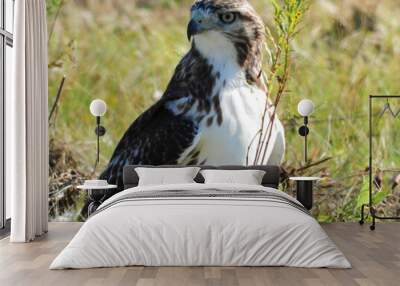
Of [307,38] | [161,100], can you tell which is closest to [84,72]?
[161,100]

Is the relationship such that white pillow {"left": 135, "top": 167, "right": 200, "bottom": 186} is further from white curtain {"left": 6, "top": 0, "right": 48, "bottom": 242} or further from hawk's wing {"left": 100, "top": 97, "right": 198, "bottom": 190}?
white curtain {"left": 6, "top": 0, "right": 48, "bottom": 242}

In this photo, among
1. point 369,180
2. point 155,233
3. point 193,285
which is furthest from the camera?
point 369,180

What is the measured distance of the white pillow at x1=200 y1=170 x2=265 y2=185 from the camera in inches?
233

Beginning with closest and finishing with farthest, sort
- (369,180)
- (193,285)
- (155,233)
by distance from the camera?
(193,285), (155,233), (369,180)

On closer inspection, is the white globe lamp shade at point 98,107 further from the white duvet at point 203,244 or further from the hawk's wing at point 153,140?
the white duvet at point 203,244

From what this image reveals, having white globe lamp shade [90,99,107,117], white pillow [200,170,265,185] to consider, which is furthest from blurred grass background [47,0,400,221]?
white pillow [200,170,265,185]

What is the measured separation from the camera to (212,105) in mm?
6609

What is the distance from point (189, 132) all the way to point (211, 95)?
48 centimetres

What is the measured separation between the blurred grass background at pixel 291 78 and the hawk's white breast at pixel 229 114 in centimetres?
30

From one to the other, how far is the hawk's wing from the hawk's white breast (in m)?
0.13

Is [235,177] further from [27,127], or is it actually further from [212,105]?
[27,127]

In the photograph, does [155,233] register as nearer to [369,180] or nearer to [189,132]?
[189,132]

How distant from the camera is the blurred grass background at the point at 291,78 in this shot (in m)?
6.70

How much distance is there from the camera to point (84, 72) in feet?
22.3
